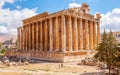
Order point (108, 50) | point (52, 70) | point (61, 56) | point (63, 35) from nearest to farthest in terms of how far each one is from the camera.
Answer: point (108, 50)
point (52, 70)
point (61, 56)
point (63, 35)

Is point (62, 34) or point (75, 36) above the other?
point (62, 34)

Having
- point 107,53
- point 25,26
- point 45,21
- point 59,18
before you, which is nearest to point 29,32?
point 25,26

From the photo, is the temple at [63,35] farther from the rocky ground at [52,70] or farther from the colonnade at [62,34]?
the rocky ground at [52,70]

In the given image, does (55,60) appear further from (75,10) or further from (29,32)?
(29,32)

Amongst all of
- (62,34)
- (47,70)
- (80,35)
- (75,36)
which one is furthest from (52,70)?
(80,35)

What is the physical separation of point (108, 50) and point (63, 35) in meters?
19.0

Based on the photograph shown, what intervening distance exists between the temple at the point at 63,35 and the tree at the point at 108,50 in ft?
46.8

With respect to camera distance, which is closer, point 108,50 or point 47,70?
point 108,50

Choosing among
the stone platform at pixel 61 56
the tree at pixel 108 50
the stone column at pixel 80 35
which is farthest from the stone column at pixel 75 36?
the tree at pixel 108 50

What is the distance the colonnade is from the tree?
18.0 meters

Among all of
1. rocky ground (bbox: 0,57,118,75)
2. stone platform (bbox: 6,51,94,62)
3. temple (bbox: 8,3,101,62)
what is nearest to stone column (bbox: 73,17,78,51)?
temple (bbox: 8,3,101,62)

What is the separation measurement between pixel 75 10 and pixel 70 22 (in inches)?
217

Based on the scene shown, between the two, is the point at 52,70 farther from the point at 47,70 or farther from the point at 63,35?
the point at 63,35

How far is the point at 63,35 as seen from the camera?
4362cm
